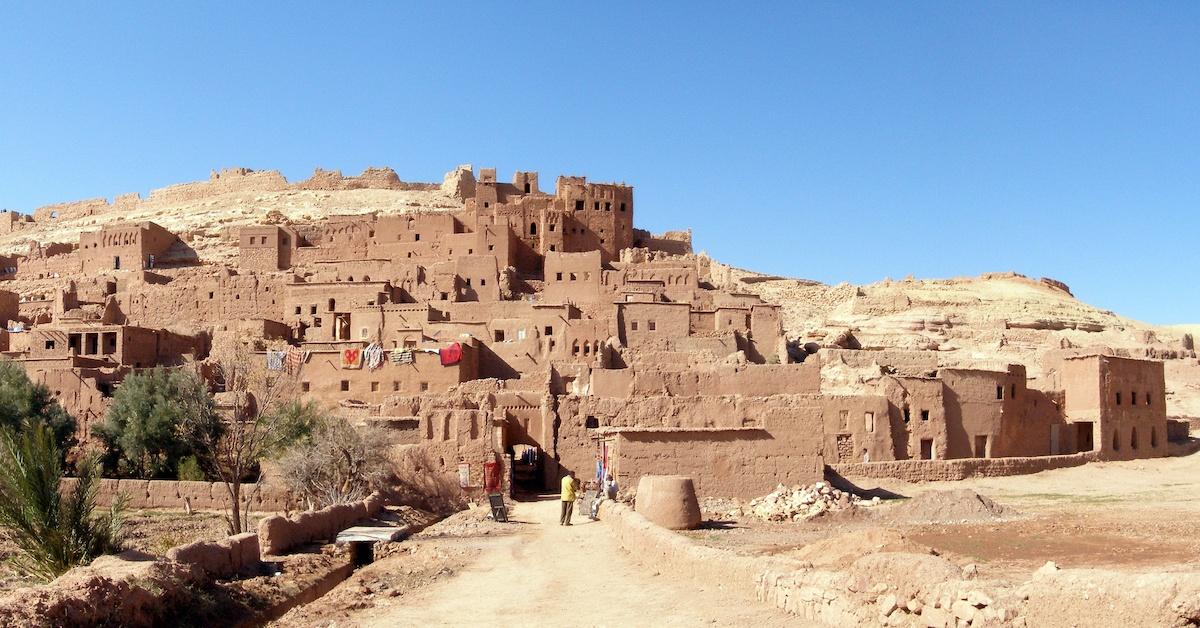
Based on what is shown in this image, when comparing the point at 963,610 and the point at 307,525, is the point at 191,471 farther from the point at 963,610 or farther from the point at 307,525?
the point at 963,610

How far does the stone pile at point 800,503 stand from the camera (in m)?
21.4

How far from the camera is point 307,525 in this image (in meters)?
16.5

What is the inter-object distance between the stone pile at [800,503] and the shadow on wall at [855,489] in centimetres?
241

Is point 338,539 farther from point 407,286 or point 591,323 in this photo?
point 407,286

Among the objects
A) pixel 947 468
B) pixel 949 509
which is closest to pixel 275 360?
pixel 947 468

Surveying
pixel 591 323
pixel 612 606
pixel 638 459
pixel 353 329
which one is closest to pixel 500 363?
pixel 591 323

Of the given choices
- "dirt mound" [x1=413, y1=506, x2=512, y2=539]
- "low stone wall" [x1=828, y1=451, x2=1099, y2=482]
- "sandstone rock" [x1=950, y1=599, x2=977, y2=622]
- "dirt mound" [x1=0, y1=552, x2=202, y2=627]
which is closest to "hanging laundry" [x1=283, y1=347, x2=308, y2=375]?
"dirt mound" [x1=413, y1=506, x2=512, y2=539]

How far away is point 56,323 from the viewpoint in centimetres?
4378

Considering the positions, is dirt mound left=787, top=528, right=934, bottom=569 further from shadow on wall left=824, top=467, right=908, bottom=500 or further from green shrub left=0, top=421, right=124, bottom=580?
shadow on wall left=824, top=467, right=908, bottom=500

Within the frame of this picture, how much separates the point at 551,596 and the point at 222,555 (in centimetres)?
367

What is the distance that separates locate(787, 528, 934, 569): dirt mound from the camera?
1233 centimetres

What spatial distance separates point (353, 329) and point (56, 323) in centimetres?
1260

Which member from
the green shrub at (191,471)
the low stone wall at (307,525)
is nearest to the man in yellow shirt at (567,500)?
the low stone wall at (307,525)

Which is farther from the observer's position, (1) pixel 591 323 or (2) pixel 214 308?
(2) pixel 214 308
